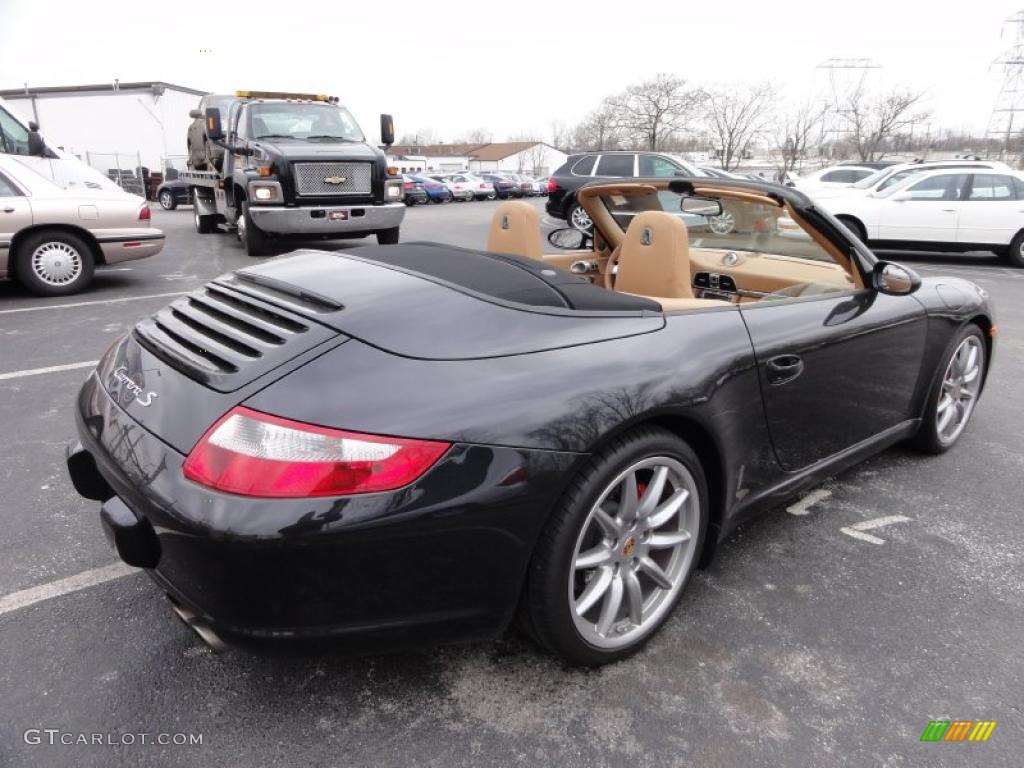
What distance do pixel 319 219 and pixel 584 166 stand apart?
7.42 metres

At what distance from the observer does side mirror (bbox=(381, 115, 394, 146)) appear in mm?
10742

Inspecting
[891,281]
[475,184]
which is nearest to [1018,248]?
[891,281]

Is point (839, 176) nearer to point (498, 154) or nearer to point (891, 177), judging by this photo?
point (891, 177)

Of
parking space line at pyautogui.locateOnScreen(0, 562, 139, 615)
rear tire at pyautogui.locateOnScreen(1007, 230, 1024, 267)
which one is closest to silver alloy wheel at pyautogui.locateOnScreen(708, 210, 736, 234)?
parking space line at pyautogui.locateOnScreen(0, 562, 139, 615)

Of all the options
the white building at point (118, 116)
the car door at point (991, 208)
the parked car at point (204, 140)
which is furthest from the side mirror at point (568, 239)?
the white building at point (118, 116)

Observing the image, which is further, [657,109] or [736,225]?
[657,109]

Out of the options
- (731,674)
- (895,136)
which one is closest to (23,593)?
(731,674)

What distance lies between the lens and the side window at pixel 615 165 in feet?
48.5

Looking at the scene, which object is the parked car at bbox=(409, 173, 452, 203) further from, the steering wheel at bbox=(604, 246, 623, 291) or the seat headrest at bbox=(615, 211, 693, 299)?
the seat headrest at bbox=(615, 211, 693, 299)

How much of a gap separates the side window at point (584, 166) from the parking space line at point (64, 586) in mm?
14065

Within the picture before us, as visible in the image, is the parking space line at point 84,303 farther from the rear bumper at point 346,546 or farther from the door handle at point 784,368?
the door handle at point 784,368

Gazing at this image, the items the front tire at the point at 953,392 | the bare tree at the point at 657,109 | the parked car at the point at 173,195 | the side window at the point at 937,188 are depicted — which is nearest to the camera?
the front tire at the point at 953,392

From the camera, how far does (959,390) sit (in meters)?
3.74

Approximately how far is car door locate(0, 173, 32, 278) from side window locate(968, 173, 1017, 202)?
13172 mm
